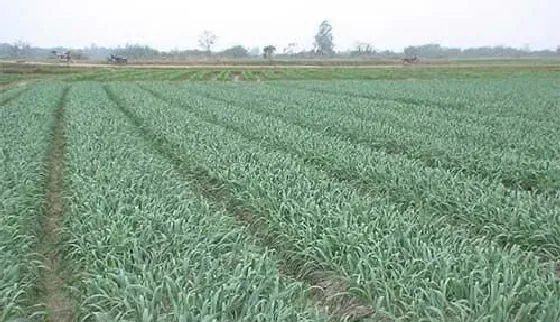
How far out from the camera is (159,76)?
56.7m

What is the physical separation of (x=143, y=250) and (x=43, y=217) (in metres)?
3.51

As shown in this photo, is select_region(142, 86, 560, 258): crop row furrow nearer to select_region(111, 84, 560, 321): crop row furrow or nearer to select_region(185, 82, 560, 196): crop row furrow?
select_region(111, 84, 560, 321): crop row furrow

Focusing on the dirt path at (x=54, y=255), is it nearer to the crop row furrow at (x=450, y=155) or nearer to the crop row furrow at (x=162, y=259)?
the crop row furrow at (x=162, y=259)

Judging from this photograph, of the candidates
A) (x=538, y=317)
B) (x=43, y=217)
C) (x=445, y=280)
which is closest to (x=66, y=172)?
(x=43, y=217)

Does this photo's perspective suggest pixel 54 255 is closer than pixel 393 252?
No

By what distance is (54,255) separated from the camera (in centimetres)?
723

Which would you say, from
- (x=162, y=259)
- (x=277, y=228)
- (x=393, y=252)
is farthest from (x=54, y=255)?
(x=393, y=252)

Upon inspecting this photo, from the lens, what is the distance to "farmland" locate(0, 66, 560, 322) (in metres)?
5.10

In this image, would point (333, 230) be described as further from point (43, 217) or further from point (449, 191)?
point (43, 217)

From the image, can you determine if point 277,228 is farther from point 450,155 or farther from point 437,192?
point 450,155

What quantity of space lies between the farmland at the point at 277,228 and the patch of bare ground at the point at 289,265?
0.08 feet

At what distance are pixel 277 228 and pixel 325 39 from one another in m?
179

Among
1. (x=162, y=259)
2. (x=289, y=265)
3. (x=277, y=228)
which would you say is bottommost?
(x=289, y=265)

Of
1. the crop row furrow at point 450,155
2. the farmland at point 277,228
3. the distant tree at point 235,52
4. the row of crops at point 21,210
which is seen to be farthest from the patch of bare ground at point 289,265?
the distant tree at point 235,52
